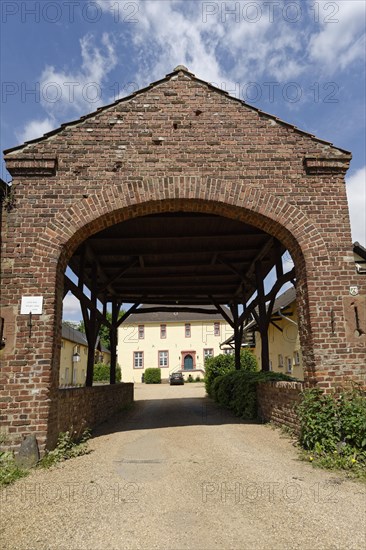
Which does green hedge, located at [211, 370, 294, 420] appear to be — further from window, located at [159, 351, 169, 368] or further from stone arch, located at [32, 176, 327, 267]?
window, located at [159, 351, 169, 368]

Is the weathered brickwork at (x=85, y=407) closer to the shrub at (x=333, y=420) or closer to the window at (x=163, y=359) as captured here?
the shrub at (x=333, y=420)

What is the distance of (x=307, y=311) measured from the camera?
695 cm

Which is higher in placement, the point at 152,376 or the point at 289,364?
the point at 289,364

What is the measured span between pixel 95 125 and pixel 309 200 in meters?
4.05

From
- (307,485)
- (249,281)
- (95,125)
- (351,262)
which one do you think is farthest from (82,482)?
(249,281)

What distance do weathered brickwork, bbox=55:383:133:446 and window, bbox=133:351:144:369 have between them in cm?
3419

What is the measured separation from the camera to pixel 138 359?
47188mm

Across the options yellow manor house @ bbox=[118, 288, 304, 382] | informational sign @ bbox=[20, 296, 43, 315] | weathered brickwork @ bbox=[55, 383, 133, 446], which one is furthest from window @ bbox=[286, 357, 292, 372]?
yellow manor house @ bbox=[118, 288, 304, 382]

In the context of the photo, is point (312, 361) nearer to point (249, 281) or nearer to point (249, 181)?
point (249, 181)

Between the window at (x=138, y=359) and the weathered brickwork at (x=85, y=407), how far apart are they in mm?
34190

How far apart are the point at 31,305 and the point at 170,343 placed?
137 ft

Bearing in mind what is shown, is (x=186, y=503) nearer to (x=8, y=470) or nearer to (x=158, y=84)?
(x=8, y=470)

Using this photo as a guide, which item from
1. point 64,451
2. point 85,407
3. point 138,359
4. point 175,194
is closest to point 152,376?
point 138,359

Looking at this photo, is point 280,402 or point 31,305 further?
point 280,402
